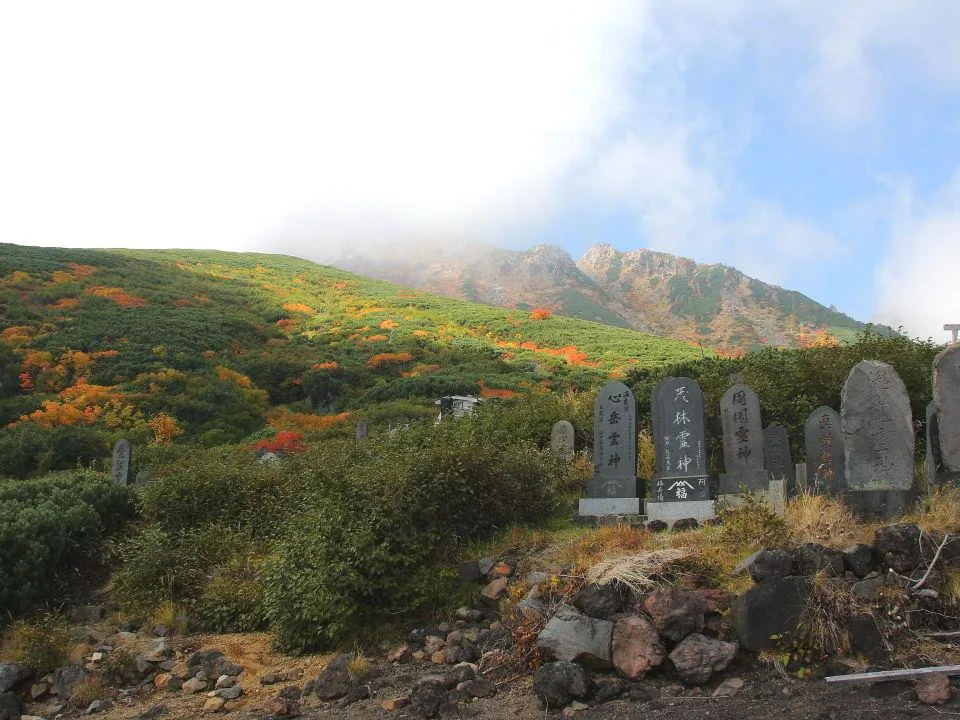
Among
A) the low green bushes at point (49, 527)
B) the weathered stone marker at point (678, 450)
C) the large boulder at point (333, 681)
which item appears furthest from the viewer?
the weathered stone marker at point (678, 450)

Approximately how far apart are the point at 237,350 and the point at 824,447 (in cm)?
3092

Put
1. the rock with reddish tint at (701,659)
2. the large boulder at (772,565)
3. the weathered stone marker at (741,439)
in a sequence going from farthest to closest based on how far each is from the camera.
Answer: the weathered stone marker at (741,439)
the large boulder at (772,565)
the rock with reddish tint at (701,659)

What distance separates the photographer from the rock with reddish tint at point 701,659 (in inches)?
255

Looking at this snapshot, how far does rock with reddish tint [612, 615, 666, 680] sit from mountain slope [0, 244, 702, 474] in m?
19.5

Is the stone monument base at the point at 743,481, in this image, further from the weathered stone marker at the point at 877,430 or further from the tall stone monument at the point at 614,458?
the weathered stone marker at the point at 877,430

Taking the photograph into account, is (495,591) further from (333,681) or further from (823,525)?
(823,525)

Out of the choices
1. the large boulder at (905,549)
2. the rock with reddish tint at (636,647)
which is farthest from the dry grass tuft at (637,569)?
the large boulder at (905,549)

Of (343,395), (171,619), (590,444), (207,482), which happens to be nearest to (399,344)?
(343,395)

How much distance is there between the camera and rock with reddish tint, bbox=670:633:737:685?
21.2 ft

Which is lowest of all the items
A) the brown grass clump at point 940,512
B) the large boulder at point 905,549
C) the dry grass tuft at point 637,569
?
the dry grass tuft at point 637,569

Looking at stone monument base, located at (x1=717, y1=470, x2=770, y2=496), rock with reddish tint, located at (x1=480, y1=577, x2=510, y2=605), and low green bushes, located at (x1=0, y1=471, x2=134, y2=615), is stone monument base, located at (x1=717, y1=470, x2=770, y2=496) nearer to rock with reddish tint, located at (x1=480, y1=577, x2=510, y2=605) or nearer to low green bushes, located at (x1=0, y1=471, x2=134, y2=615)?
rock with reddish tint, located at (x1=480, y1=577, x2=510, y2=605)

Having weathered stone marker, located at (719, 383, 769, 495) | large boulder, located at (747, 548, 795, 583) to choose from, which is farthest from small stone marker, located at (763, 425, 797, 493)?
large boulder, located at (747, 548, 795, 583)

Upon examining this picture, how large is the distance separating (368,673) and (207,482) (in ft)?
18.0

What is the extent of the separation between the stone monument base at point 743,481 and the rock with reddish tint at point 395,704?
645 centimetres
